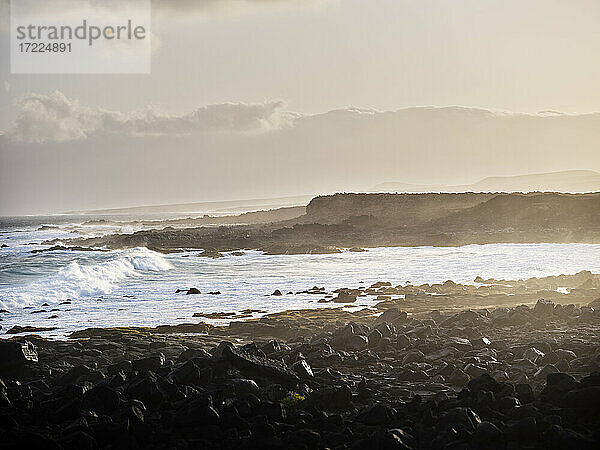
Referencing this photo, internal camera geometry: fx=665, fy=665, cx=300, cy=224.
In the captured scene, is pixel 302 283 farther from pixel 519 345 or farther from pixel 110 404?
pixel 110 404

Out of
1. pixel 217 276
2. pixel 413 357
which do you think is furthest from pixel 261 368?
pixel 217 276

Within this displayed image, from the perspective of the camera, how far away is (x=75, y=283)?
36.0 meters

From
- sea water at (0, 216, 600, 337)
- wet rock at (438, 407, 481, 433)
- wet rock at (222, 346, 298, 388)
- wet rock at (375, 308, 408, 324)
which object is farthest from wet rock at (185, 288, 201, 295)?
wet rock at (438, 407, 481, 433)

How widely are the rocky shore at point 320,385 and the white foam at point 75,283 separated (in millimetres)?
10900

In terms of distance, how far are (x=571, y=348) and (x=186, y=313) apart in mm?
14899

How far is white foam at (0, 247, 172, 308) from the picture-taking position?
31.8 m

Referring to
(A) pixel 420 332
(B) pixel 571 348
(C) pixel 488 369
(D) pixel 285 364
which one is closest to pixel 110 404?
(D) pixel 285 364

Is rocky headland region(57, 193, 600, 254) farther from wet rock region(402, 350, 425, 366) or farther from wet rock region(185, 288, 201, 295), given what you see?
wet rock region(402, 350, 425, 366)

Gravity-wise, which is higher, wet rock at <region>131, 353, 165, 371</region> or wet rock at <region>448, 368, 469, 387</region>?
wet rock at <region>131, 353, 165, 371</region>

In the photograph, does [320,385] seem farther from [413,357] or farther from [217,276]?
Answer: [217,276]

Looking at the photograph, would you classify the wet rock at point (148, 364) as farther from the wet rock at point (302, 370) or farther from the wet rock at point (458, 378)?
the wet rock at point (458, 378)

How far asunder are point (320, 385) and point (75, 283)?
81.0 ft

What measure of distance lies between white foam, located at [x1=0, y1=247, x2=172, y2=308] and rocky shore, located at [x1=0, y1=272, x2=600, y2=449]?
10.9 meters

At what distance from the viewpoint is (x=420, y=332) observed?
19797 millimetres
